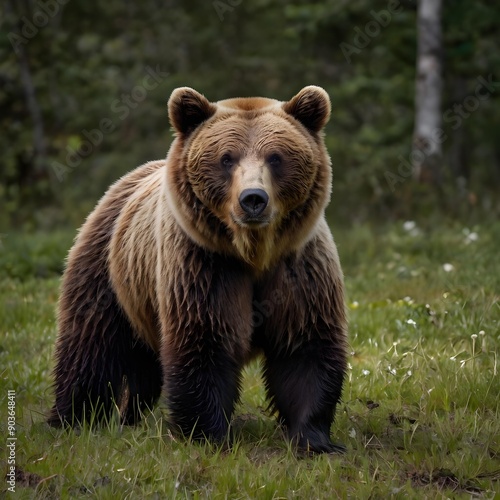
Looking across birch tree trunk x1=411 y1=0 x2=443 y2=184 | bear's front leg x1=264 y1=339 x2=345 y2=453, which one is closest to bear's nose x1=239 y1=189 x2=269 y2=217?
bear's front leg x1=264 y1=339 x2=345 y2=453

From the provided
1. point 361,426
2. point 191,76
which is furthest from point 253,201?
point 191,76

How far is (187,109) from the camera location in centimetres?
449

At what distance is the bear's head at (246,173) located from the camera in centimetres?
425

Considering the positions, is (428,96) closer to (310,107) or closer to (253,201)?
(310,107)

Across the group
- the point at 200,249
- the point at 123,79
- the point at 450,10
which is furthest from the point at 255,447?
the point at 123,79

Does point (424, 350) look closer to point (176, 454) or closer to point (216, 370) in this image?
point (216, 370)

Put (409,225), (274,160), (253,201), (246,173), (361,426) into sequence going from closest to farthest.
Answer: (253,201), (246,173), (274,160), (361,426), (409,225)

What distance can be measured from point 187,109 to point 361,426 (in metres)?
1.85

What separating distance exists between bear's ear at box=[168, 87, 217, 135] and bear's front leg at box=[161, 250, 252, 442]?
0.65 m

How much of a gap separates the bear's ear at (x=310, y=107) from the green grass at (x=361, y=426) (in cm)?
153

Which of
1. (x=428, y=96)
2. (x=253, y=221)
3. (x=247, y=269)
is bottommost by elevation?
(x=247, y=269)

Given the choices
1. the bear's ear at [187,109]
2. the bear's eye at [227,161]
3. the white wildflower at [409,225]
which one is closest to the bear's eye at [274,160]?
the bear's eye at [227,161]

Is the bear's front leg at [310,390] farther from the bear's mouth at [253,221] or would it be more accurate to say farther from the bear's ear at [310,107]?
the bear's ear at [310,107]

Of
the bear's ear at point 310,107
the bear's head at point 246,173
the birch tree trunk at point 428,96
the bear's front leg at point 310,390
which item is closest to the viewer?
the bear's head at point 246,173
